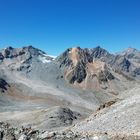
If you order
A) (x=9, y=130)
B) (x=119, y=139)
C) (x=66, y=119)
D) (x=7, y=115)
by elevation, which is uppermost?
(x=7, y=115)

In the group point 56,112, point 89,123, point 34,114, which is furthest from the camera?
point 34,114

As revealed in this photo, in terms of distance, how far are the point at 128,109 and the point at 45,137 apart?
8.86 metres

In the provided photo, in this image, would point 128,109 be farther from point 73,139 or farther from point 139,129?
point 73,139

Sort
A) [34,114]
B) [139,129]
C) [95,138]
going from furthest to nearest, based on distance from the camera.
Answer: [34,114] < [139,129] < [95,138]

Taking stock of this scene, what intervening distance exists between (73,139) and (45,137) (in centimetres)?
226

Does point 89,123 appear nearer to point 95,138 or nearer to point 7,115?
point 95,138

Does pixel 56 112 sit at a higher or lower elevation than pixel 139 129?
higher

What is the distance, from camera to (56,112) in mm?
124062

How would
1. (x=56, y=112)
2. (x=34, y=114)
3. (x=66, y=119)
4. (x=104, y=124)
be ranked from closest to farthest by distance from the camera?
1. (x=104, y=124)
2. (x=66, y=119)
3. (x=56, y=112)
4. (x=34, y=114)

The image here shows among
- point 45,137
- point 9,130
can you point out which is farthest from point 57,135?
point 9,130

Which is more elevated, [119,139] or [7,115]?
[7,115]

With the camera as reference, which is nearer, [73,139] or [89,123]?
[73,139]

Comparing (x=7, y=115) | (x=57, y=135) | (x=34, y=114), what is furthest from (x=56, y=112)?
(x=57, y=135)

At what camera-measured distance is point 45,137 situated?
2489 centimetres
